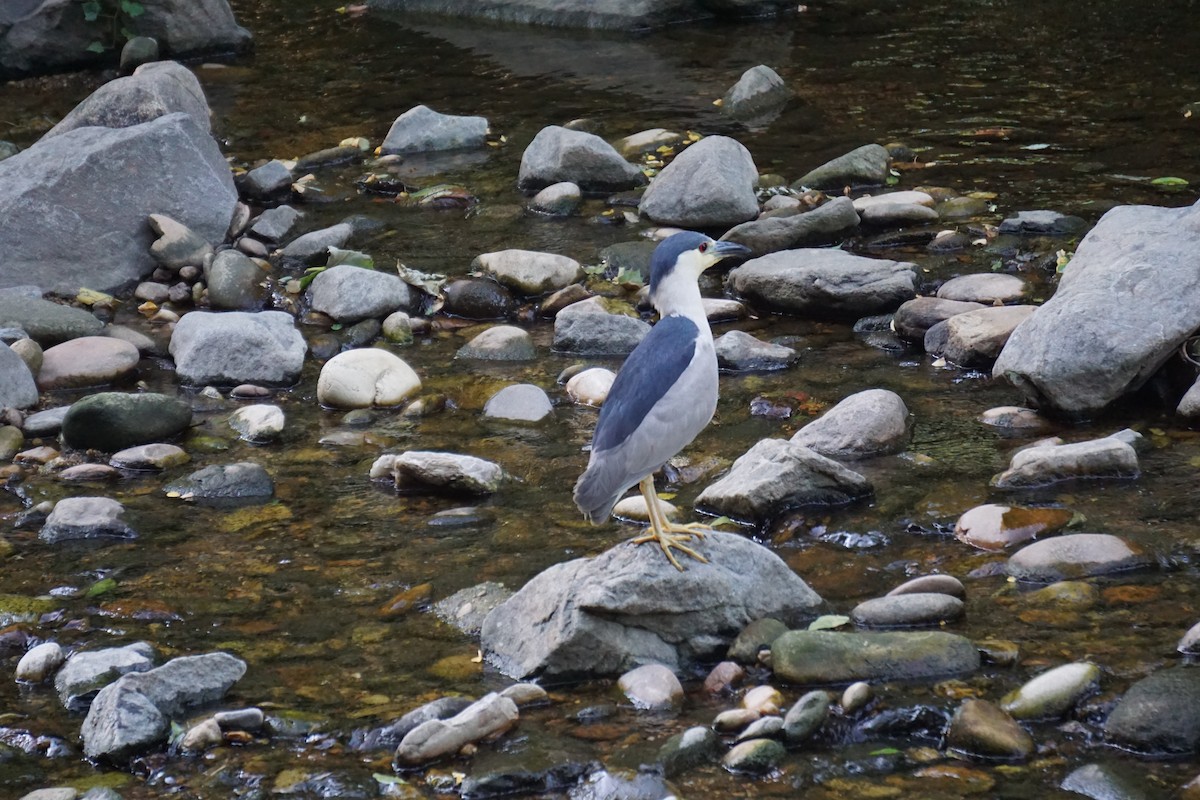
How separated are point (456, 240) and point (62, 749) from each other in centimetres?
565

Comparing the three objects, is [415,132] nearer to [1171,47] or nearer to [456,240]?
[456,240]

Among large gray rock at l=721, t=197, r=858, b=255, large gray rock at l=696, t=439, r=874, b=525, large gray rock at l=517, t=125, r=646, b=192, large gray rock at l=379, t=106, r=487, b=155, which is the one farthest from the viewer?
large gray rock at l=379, t=106, r=487, b=155

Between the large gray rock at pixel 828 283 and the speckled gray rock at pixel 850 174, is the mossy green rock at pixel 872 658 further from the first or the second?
the speckled gray rock at pixel 850 174

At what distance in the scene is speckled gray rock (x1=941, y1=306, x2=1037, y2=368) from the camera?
7.11 m

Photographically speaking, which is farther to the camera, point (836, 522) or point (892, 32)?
point (892, 32)

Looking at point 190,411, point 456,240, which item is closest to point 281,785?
point 190,411

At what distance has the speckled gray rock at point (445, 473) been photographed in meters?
6.25

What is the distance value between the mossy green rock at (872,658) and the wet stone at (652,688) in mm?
345

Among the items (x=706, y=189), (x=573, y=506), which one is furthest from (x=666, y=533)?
(x=706, y=189)

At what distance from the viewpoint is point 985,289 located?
7.92 meters

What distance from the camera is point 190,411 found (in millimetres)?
7230

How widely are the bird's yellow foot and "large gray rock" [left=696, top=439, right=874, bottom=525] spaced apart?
2.62ft

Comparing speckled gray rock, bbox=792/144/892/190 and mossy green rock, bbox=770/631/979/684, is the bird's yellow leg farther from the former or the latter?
speckled gray rock, bbox=792/144/892/190

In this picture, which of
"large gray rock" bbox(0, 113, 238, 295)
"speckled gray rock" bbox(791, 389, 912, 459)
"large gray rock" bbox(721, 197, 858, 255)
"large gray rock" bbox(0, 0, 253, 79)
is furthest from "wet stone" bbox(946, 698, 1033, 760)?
"large gray rock" bbox(0, 0, 253, 79)
